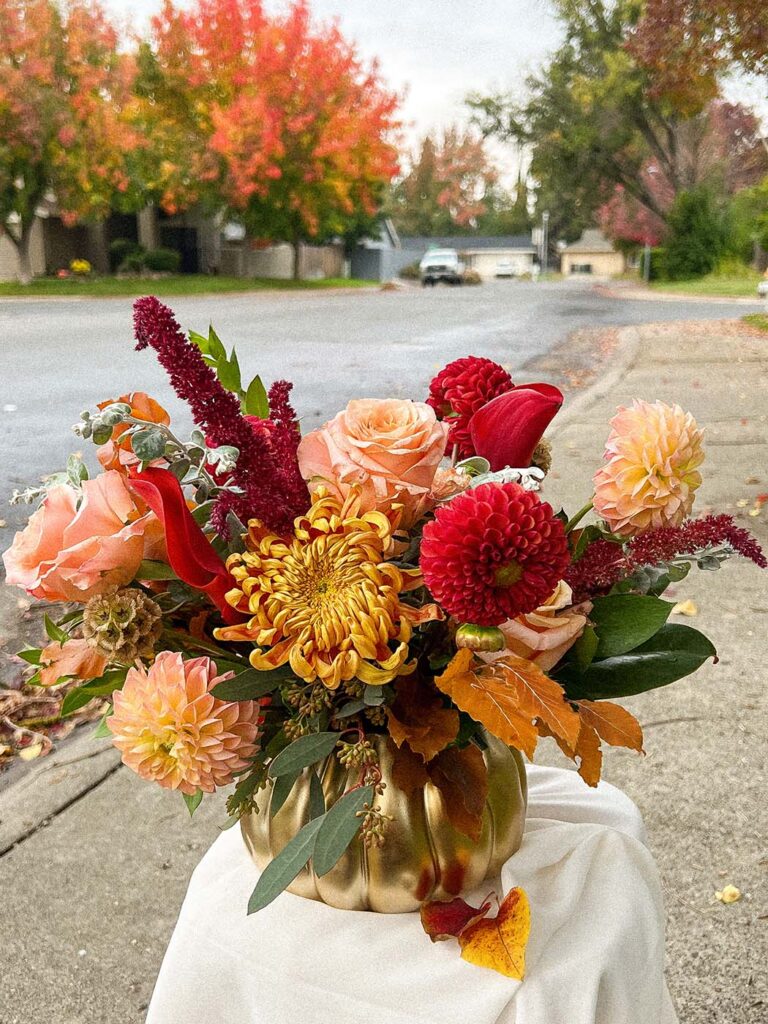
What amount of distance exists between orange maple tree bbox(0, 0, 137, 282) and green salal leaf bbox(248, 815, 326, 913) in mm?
26279

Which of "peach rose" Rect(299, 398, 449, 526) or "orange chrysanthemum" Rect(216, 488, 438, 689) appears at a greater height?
"peach rose" Rect(299, 398, 449, 526)

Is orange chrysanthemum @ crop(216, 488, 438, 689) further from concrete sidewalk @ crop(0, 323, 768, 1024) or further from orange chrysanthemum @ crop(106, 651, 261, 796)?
concrete sidewalk @ crop(0, 323, 768, 1024)

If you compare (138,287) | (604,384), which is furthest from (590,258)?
(604,384)

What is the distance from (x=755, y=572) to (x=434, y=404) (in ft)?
11.2

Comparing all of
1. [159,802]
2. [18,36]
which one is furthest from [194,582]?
[18,36]

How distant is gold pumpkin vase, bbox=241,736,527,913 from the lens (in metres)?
1.13

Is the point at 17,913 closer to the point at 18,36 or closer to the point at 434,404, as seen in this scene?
the point at 434,404

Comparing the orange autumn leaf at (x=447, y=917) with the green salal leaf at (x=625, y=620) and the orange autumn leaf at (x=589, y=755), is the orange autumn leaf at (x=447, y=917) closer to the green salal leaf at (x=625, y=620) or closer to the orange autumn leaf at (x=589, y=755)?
the orange autumn leaf at (x=589, y=755)

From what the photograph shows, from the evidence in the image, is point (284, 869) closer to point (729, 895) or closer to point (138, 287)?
point (729, 895)

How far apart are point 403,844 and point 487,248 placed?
8579 centimetres

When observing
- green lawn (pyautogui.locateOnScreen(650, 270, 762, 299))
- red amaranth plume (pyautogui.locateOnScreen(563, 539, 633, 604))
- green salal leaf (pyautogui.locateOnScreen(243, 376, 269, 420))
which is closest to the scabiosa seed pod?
green salal leaf (pyautogui.locateOnScreen(243, 376, 269, 420))

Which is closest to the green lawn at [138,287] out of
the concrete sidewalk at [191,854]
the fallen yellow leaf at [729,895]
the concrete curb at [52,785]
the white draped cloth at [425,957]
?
the concrete curb at [52,785]

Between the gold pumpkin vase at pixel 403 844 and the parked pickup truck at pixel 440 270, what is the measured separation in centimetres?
4496

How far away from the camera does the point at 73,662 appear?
1.09 meters
